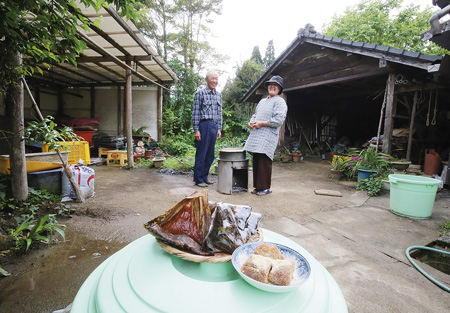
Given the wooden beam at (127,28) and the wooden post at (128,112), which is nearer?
the wooden beam at (127,28)

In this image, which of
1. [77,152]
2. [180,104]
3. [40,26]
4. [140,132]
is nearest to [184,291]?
[40,26]

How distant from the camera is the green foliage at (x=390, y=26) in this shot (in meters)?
19.4

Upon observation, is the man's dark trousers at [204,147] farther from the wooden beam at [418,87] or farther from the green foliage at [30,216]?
the wooden beam at [418,87]

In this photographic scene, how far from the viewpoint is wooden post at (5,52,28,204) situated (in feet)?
8.52

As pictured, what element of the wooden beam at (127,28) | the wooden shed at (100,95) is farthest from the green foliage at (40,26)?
the wooden shed at (100,95)

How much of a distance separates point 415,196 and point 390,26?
78.5 ft

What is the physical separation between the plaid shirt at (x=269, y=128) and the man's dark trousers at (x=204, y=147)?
794mm

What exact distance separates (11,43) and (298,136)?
957cm

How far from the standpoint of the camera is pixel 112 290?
720 mm

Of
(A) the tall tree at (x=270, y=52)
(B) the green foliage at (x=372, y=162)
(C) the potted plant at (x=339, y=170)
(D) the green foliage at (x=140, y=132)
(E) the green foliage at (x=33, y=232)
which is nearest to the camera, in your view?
(E) the green foliage at (x=33, y=232)

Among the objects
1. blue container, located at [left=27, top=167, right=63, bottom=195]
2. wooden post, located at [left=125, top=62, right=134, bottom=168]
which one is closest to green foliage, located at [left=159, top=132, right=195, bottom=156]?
wooden post, located at [left=125, top=62, right=134, bottom=168]

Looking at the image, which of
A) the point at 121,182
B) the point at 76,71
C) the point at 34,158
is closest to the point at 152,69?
the point at 76,71

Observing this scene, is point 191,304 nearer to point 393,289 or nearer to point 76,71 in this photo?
point 393,289

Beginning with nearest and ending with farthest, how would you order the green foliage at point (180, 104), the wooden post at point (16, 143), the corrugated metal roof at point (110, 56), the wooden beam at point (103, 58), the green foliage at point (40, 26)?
the green foliage at point (40, 26)
the wooden post at point (16, 143)
the corrugated metal roof at point (110, 56)
the wooden beam at point (103, 58)
the green foliage at point (180, 104)
